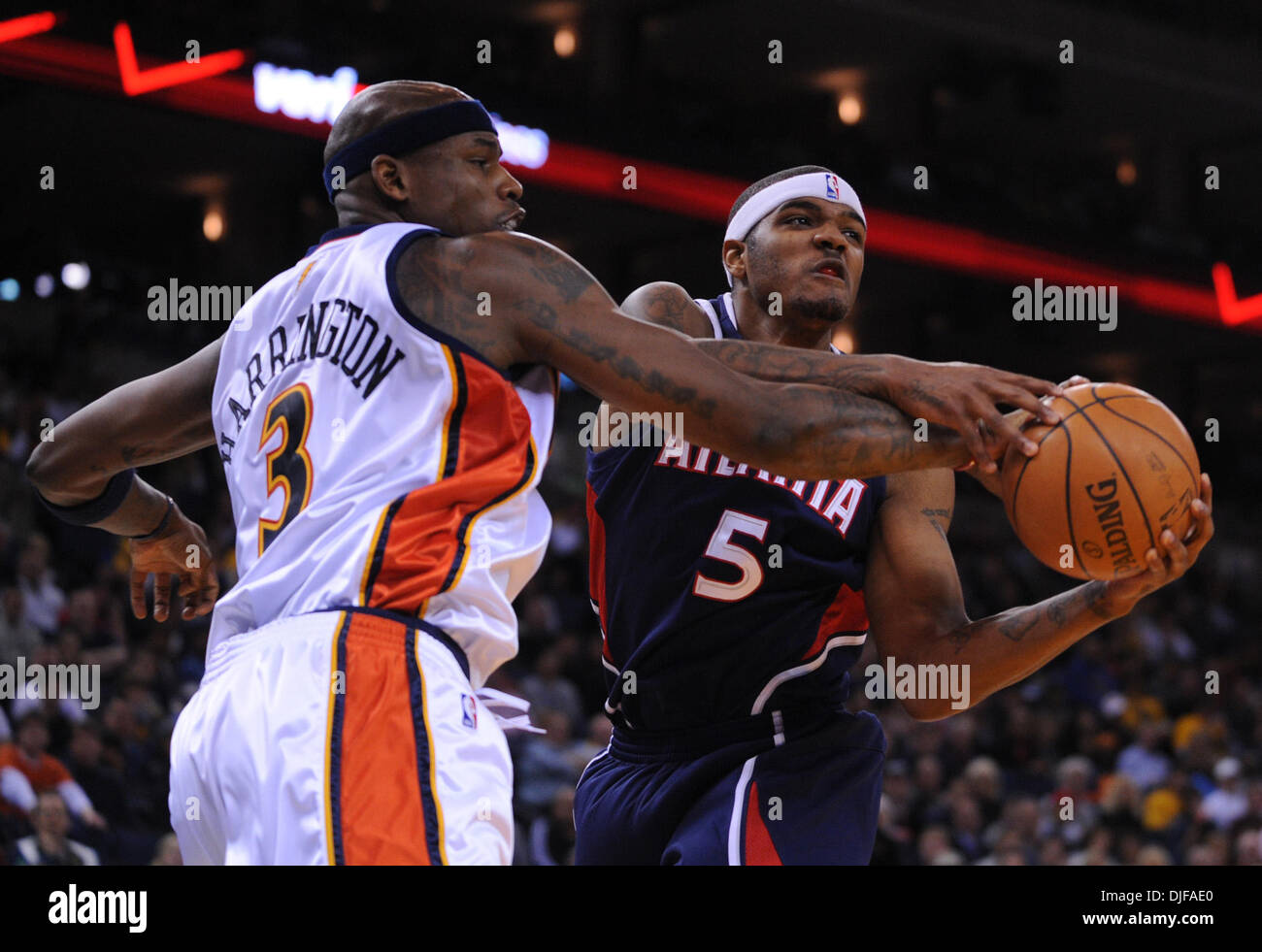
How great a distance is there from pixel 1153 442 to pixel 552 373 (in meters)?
1.30

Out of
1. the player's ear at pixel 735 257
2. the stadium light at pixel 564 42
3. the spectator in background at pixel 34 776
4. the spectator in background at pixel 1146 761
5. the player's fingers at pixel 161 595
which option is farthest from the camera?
the stadium light at pixel 564 42

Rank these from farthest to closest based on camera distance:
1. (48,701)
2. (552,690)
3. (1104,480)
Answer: (552,690) < (48,701) < (1104,480)

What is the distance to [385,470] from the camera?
9.20ft

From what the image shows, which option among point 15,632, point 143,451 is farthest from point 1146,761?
point 143,451

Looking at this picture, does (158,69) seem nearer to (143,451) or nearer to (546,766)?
(546,766)

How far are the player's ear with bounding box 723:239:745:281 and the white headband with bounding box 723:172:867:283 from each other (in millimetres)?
16

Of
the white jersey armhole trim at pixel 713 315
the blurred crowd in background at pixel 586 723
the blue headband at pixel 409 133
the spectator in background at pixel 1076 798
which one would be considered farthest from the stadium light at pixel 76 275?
the blue headband at pixel 409 133

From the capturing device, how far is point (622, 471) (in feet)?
14.0

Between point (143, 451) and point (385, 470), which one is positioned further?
point (143, 451)

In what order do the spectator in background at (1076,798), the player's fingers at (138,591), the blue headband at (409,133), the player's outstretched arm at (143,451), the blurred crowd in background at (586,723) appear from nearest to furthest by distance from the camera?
the blue headband at (409,133) < the player's outstretched arm at (143,451) < the player's fingers at (138,591) < the blurred crowd in background at (586,723) < the spectator in background at (1076,798)

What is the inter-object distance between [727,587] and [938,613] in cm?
55

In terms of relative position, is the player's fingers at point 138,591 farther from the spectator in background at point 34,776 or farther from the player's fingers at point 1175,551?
the spectator in background at point 34,776

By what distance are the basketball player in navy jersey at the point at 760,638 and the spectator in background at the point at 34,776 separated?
4273 millimetres

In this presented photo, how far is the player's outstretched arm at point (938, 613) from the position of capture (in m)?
3.92
